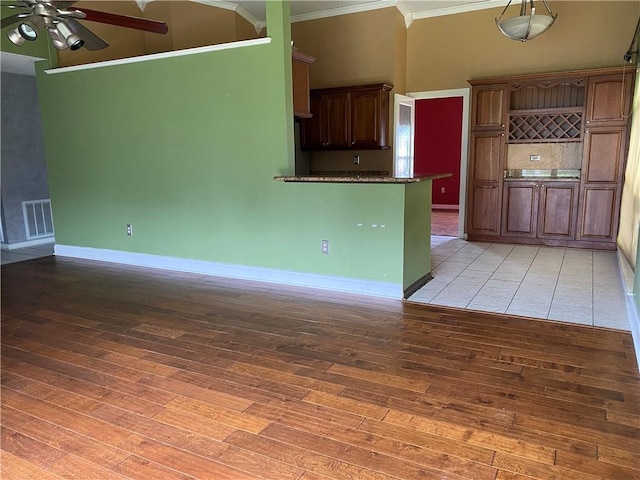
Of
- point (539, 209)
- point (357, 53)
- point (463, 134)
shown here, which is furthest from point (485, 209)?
point (357, 53)

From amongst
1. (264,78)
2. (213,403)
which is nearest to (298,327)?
(213,403)

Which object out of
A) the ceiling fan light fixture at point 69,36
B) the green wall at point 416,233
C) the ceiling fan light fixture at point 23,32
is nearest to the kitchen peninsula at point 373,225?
the green wall at point 416,233

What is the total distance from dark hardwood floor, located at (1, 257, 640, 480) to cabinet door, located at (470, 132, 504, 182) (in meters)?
3.14

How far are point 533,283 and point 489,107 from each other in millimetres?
2755

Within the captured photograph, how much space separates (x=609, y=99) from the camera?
529 cm

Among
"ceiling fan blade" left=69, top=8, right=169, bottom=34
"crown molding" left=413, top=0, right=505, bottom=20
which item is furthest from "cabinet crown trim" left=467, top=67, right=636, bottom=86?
"ceiling fan blade" left=69, top=8, right=169, bottom=34

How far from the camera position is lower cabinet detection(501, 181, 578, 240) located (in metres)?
5.66

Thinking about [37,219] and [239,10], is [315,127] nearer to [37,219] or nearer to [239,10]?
[239,10]

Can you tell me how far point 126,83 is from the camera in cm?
484

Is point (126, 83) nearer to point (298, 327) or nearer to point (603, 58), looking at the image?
point (298, 327)

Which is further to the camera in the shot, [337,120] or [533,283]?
[337,120]

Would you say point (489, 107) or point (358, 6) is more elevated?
point (358, 6)

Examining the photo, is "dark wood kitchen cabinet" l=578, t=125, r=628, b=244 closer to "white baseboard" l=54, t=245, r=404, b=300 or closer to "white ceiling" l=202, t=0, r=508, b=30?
"white ceiling" l=202, t=0, r=508, b=30

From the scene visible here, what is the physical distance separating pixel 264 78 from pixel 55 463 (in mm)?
3321
